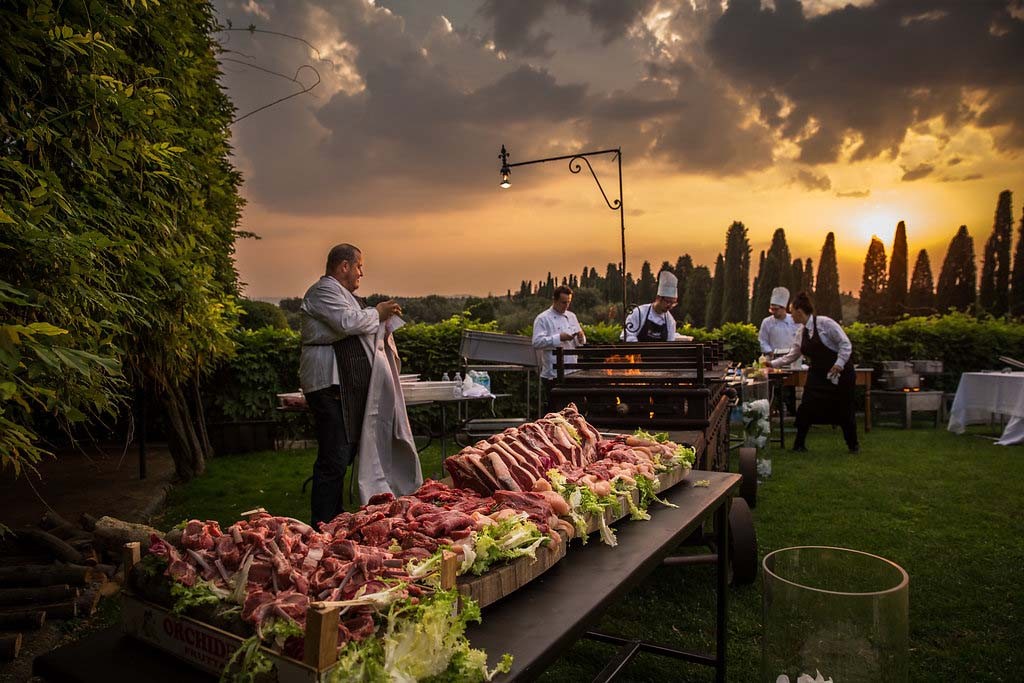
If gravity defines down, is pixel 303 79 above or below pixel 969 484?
above

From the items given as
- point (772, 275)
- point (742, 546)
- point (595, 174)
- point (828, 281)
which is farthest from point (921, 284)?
point (742, 546)

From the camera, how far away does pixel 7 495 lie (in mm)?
6723

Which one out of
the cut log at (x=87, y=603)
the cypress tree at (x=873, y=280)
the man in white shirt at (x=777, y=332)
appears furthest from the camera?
the cypress tree at (x=873, y=280)

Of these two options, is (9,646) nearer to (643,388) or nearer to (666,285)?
(643,388)

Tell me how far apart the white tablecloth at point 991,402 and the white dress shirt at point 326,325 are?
1071 cm

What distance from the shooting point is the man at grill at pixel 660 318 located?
9.38 metres

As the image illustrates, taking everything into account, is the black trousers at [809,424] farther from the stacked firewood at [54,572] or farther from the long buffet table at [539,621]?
the stacked firewood at [54,572]

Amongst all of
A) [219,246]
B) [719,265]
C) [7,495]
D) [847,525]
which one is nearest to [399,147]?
[219,246]

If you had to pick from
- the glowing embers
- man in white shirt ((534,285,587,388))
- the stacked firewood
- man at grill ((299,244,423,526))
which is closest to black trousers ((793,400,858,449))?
man in white shirt ((534,285,587,388))

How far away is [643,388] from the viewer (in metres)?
4.86

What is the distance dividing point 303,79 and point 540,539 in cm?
632

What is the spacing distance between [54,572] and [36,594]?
0.24m

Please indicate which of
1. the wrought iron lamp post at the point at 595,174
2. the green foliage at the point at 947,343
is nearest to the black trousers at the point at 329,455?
Answer: the wrought iron lamp post at the point at 595,174

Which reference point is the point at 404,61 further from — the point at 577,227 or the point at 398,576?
the point at 398,576
